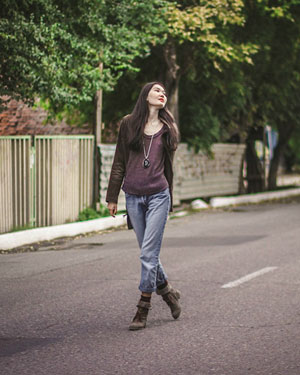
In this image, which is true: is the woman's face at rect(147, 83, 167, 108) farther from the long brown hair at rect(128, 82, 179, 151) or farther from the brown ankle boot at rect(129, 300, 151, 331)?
the brown ankle boot at rect(129, 300, 151, 331)

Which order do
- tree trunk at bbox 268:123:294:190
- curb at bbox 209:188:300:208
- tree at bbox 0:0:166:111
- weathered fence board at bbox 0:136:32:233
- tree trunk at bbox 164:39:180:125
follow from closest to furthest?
tree at bbox 0:0:166:111
weathered fence board at bbox 0:136:32:233
tree trunk at bbox 164:39:180:125
curb at bbox 209:188:300:208
tree trunk at bbox 268:123:294:190

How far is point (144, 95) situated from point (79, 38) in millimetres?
7698

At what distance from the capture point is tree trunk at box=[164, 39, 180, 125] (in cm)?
1891

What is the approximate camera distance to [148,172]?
6312mm

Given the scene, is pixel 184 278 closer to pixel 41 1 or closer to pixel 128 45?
pixel 41 1

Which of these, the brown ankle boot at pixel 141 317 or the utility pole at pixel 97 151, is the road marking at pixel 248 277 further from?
the utility pole at pixel 97 151

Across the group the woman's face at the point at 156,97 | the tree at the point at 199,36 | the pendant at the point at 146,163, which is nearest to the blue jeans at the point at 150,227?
the pendant at the point at 146,163

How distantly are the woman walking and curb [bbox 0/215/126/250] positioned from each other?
5.67 m

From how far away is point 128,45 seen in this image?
1438cm

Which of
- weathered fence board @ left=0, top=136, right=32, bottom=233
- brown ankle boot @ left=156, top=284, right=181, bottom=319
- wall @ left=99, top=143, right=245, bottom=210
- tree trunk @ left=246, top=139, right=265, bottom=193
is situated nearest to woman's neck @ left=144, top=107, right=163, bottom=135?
brown ankle boot @ left=156, top=284, right=181, bottom=319

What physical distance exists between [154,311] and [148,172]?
4.80ft

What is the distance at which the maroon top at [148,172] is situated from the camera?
249 inches

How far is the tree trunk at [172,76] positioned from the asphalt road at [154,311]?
752 cm

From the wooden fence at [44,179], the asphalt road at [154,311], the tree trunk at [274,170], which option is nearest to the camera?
the asphalt road at [154,311]
